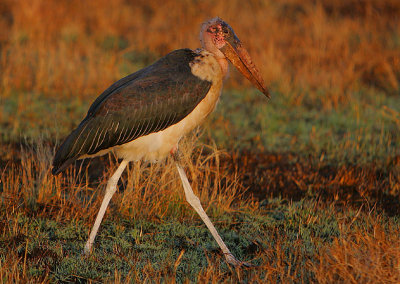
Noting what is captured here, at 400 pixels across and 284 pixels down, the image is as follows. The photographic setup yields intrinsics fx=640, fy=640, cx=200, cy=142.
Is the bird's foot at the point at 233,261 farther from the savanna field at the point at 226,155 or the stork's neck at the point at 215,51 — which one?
the stork's neck at the point at 215,51

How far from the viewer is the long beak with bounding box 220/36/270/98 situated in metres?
4.89

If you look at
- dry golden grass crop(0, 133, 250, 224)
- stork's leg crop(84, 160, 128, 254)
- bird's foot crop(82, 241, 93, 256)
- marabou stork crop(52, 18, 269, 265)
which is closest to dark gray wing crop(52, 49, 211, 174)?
marabou stork crop(52, 18, 269, 265)

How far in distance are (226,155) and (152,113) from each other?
8.22 ft

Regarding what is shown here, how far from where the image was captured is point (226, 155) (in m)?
7.00

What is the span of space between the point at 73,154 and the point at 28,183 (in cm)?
141

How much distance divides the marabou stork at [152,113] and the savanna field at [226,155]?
1.38 feet

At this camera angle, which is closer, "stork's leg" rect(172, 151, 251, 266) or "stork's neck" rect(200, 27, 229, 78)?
"stork's leg" rect(172, 151, 251, 266)

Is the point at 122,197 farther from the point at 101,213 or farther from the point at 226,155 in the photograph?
the point at 226,155

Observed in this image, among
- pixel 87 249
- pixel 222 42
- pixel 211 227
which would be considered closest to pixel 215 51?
pixel 222 42

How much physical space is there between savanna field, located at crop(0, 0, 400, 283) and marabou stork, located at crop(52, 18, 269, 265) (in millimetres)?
422

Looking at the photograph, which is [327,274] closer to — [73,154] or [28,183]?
[73,154]

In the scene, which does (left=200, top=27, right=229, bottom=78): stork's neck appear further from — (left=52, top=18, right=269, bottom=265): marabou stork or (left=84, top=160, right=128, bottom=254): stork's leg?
(left=84, top=160, right=128, bottom=254): stork's leg

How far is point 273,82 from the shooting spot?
32.3 ft

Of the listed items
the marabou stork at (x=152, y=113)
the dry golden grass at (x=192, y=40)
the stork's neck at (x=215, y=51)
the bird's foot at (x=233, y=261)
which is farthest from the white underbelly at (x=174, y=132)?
the dry golden grass at (x=192, y=40)
